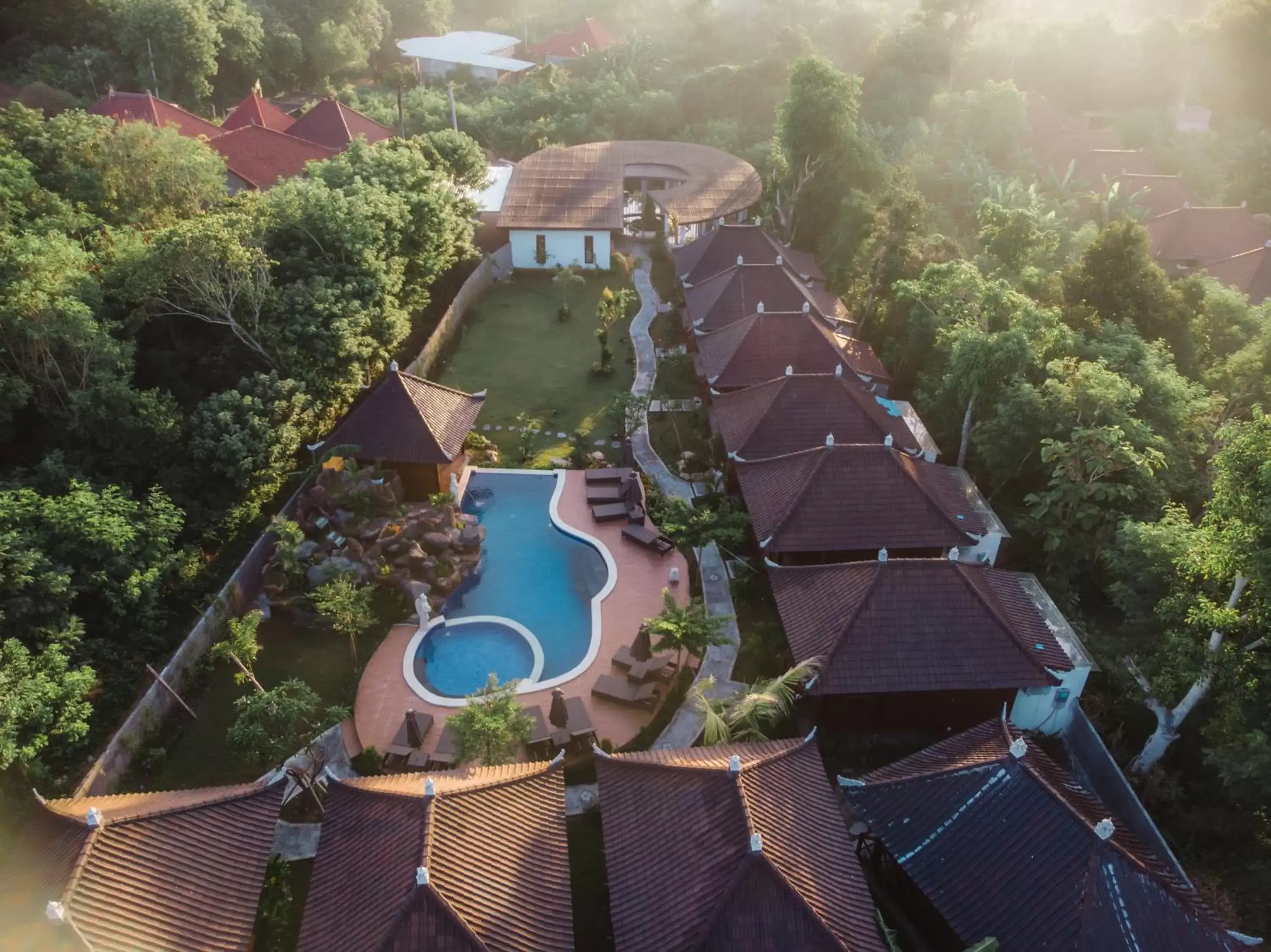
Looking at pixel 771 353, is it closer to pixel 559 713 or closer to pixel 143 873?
pixel 559 713

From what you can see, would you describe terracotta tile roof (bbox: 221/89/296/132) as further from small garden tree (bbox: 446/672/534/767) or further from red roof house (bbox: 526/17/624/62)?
small garden tree (bbox: 446/672/534/767)

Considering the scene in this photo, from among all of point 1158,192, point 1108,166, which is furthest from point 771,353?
point 1108,166

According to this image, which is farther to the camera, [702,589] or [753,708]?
[702,589]

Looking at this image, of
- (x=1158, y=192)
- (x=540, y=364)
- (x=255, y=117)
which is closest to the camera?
(x=540, y=364)

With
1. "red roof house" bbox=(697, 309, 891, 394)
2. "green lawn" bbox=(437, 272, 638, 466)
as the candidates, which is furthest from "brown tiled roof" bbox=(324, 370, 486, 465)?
"red roof house" bbox=(697, 309, 891, 394)

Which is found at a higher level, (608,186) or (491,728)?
(608,186)

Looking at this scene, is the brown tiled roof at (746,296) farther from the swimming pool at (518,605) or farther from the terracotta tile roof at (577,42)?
the terracotta tile roof at (577,42)

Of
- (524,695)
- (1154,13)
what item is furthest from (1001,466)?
(1154,13)
